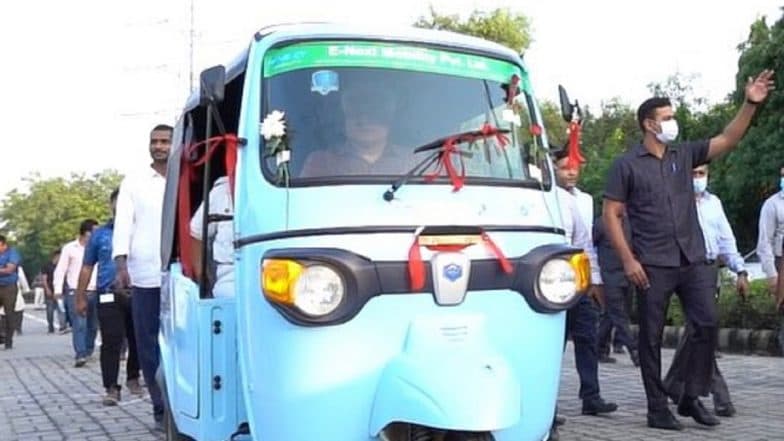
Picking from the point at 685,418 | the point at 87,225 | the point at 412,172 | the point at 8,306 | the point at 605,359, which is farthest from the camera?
the point at 8,306

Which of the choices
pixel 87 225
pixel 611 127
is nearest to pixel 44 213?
pixel 611 127

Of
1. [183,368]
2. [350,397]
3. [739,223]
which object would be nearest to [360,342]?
[350,397]

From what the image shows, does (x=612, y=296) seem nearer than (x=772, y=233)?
No

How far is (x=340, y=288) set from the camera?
4.29 m

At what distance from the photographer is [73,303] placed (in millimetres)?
14070

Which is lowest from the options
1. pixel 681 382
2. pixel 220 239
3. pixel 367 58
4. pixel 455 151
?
pixel 681 382

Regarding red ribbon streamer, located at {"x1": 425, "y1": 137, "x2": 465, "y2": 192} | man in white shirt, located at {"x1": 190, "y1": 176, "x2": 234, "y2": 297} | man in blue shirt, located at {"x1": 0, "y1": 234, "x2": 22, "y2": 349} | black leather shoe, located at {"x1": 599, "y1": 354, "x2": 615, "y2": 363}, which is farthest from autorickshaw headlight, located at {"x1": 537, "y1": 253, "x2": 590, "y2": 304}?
man in blue shirt, located at {"x1": 0, "y1": 234, "x2": 22, "y2": 349}

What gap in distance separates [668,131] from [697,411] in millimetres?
1909

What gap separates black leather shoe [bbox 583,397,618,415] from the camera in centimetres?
839

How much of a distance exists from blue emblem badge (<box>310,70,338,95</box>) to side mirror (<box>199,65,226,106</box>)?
1.36ft

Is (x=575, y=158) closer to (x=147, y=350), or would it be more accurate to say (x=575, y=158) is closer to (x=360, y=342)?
(x=360, y=342)

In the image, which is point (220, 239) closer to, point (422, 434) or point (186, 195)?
point (186, 195)

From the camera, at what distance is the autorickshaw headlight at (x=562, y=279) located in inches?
183

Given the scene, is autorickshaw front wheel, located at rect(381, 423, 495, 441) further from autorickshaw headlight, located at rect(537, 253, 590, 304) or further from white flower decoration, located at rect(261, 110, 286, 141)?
white flower decoration, located at rect(261, 110, 286, 141)
